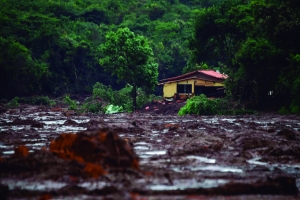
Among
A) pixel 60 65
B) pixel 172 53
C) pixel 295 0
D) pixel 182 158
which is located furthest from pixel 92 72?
pixel 182 158

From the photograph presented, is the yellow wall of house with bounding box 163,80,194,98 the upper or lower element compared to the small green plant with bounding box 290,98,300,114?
upper

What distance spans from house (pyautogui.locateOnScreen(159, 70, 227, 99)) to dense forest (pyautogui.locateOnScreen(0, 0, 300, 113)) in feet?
5.70

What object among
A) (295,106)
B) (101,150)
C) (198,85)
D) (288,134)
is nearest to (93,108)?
(198,85)

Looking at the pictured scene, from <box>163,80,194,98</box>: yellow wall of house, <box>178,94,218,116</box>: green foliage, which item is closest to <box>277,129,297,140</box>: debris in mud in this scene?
<box>178,94,218,116</box>: green foliage

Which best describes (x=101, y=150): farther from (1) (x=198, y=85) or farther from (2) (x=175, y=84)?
(2) (x=175, y=84)

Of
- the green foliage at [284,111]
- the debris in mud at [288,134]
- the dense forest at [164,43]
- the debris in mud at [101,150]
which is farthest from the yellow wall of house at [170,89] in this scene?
the debris in mud at [101,150]

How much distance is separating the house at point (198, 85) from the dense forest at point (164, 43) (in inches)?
68.4

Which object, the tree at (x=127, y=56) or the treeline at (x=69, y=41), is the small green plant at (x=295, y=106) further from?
the treeline at (x=69, y=41)

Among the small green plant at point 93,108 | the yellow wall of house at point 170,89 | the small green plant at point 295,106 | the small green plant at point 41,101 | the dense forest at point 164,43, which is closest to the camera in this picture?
the small green plant at point 295,106

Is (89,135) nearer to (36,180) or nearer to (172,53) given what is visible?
(36,180)

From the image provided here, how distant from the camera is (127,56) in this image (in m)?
41.8

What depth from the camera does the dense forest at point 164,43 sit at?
Result: 116 ft

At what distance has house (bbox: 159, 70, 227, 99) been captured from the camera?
160 ft

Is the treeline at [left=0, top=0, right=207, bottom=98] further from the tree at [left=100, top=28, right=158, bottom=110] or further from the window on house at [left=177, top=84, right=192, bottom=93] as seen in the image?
the tree at [left=100, top=28, right=158, bottom=110]
